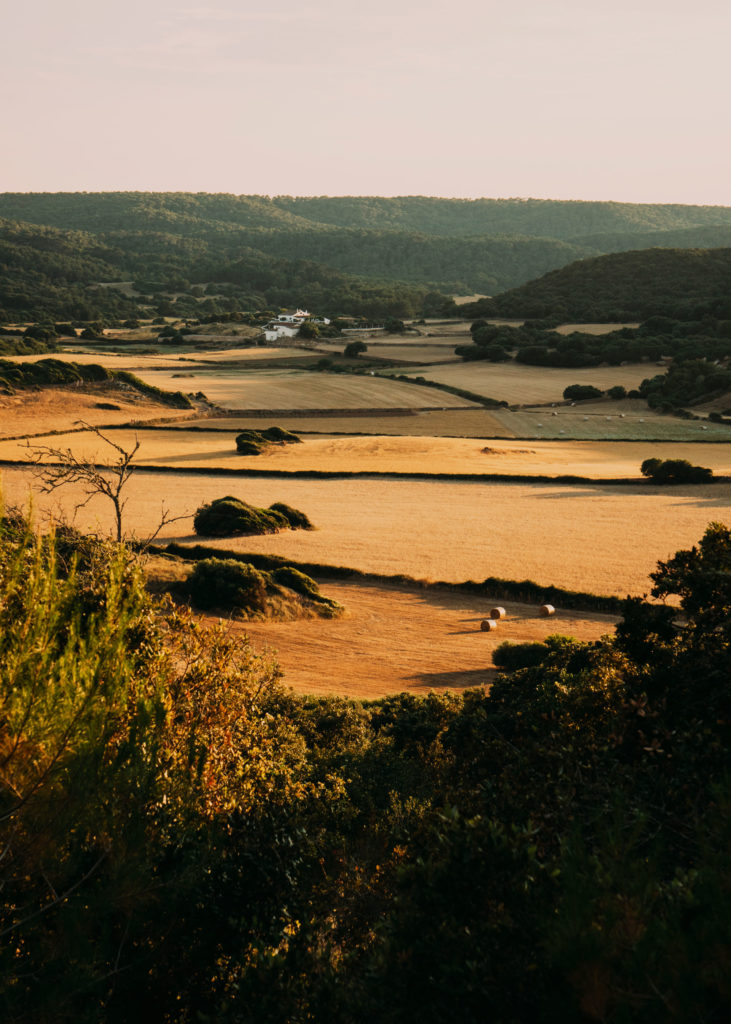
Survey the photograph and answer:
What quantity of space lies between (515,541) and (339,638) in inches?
599

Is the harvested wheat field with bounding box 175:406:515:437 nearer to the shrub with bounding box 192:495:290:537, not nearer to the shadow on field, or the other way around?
the shrub with bounding box 192:495:290:537

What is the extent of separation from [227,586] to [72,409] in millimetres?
63213

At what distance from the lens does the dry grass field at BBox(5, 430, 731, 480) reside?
64750mm

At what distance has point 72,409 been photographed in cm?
9094

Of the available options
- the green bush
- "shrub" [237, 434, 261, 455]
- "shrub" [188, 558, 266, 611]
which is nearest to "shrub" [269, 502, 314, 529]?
the green bush

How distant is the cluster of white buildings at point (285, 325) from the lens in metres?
157

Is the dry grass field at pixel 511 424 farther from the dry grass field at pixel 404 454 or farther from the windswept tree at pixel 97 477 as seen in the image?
the windswept tree at pixel 97 477

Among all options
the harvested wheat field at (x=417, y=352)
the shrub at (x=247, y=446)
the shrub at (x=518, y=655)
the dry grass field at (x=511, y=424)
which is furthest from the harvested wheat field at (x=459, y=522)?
the harvested wheat field at (x=417, y=352)

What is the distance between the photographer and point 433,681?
2725 centimetres

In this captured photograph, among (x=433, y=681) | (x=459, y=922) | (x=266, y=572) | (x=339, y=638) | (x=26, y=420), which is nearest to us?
(x=459, y=922)

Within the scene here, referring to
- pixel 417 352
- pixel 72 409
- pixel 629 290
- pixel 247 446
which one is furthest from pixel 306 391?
pixel 629 290

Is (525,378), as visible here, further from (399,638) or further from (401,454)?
(399,638)

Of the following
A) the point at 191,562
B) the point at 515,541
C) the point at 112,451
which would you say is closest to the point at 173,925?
the point at 191,562

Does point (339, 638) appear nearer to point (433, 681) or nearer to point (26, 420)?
point (433, 681)
